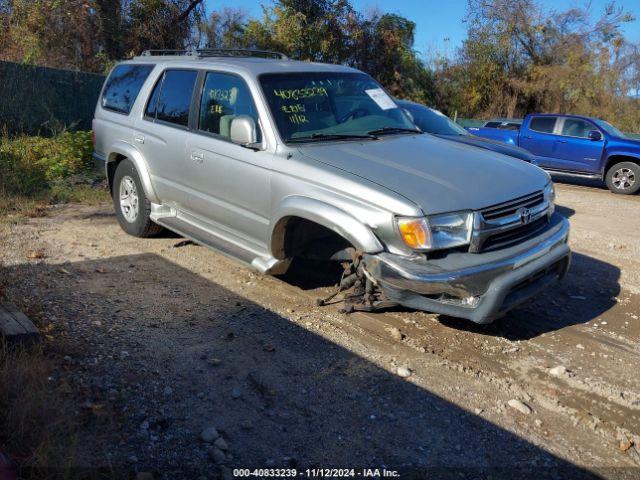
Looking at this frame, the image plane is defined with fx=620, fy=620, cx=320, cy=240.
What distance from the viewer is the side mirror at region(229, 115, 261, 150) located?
4.86 meters

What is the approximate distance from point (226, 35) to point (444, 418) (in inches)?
794

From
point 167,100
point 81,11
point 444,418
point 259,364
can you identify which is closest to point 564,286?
point 444,418

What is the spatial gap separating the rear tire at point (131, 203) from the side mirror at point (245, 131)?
1839 millimetres

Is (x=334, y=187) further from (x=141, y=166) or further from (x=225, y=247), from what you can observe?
(x=141, y=166)

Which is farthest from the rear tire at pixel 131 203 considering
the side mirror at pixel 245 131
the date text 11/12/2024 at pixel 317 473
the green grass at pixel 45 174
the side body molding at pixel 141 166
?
the date text 11/12/2024 at pixel 317 473

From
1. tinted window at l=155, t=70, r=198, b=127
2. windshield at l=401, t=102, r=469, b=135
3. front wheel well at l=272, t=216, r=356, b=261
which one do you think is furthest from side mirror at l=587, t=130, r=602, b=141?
front wheel well at l=272, t=216, r=356, b=261

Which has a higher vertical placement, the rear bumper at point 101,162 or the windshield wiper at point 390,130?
the windshield wiper at point 390,130

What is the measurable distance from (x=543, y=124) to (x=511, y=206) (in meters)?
11.4

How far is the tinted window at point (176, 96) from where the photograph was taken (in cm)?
574

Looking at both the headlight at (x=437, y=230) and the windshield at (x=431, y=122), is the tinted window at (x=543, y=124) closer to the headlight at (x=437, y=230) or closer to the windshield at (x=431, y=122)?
the windshield at (x=431, y=122)

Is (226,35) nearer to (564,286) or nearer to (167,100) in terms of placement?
(167,100)

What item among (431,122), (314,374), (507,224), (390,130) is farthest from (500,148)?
(314,374)

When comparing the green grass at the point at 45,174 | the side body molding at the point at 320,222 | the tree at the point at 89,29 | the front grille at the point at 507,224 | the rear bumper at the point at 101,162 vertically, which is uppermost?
the tree at the point at 89,29

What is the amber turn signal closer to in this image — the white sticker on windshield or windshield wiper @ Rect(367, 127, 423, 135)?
windshield wiper @ Rect(367, 127, 423, 135)
